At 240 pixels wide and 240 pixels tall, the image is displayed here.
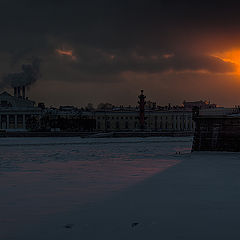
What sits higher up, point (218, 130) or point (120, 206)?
point (218, 130)

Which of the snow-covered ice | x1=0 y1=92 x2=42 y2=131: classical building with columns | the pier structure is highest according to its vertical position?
x1=0 y1=92 x2=42 y2=131: classical building with columns

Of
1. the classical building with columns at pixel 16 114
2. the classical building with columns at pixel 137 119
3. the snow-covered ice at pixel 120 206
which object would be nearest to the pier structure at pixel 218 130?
the snow-covered ice at pixel 120 206

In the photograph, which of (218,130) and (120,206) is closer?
(120,206)

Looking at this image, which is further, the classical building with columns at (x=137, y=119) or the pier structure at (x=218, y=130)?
the classical building with columns at (x=137, y=119)

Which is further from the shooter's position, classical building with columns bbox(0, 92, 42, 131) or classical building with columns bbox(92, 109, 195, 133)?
classical building with columns bbox(92, 109, 195, 133)

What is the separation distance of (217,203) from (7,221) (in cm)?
533

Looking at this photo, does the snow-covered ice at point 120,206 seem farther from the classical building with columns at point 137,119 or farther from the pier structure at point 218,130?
the classical building with columns at point 137,119

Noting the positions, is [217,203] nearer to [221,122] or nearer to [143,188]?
[143,188]

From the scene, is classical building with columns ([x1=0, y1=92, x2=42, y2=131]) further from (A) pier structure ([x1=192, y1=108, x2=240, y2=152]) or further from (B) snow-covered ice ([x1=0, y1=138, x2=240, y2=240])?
(B) snow-covered ice ([x1=0, y1=138, x2=240, y2=240])

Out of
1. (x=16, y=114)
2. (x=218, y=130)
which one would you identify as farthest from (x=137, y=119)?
(x=218, y=130)

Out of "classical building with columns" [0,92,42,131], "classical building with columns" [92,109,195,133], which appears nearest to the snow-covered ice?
"classical building with columns" [0,92,42,131]

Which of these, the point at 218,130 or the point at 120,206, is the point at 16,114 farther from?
the point at 120,206


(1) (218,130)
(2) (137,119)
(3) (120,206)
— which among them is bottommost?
(3) (120,206)

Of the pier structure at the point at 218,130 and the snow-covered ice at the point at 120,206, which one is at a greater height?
the pier structure at the point at 218,130
